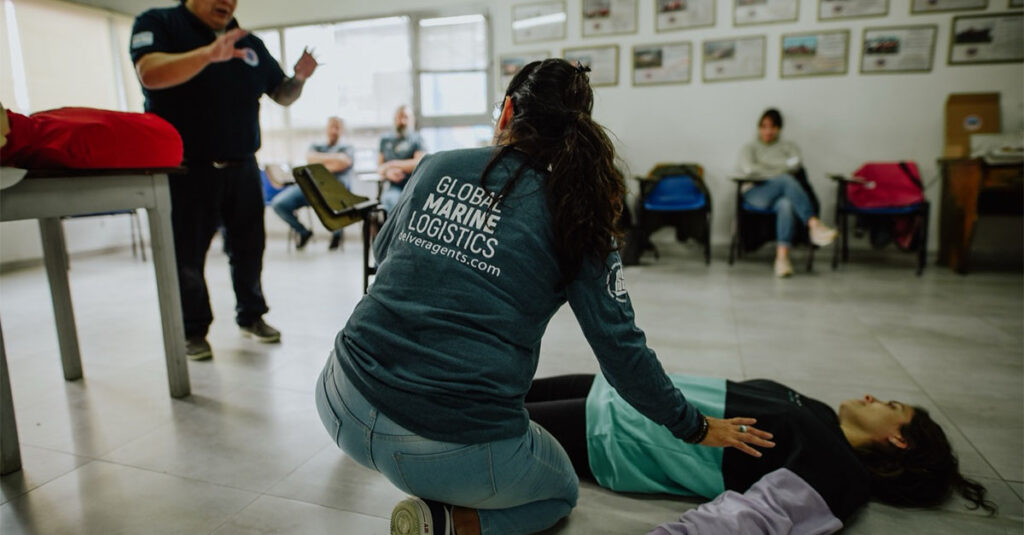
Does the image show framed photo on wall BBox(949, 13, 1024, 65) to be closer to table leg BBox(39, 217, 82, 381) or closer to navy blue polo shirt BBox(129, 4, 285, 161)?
navy blue polo shirt BBox(129, 4, 285, 161)

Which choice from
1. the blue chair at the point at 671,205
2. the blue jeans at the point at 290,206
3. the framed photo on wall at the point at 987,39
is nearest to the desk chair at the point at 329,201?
the blue chair at the point at 671,205

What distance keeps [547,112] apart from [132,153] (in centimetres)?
131

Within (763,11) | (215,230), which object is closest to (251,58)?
(215,230)

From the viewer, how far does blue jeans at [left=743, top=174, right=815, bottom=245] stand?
4168mm

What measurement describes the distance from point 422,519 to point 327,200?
1.15m

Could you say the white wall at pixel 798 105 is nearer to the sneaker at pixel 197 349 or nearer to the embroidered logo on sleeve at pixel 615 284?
the sneaker at pixel 197 349

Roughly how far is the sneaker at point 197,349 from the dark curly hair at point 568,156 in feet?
6.00

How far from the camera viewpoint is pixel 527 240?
891 mm

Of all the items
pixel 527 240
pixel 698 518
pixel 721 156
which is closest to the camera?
pixel 527 240

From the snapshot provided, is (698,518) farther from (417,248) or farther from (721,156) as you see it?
(721,156)

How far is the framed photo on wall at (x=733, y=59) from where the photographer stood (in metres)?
4.70

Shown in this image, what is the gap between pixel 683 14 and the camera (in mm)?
4812

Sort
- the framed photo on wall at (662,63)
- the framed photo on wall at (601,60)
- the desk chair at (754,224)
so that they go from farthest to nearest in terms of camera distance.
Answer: the framed photo on wall at (601,60) < the framed photo on wall at (662,63) < the desk chair at (754,224)

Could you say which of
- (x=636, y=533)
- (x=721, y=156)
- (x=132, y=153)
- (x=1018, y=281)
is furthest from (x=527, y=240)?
(x=721, y=156)
